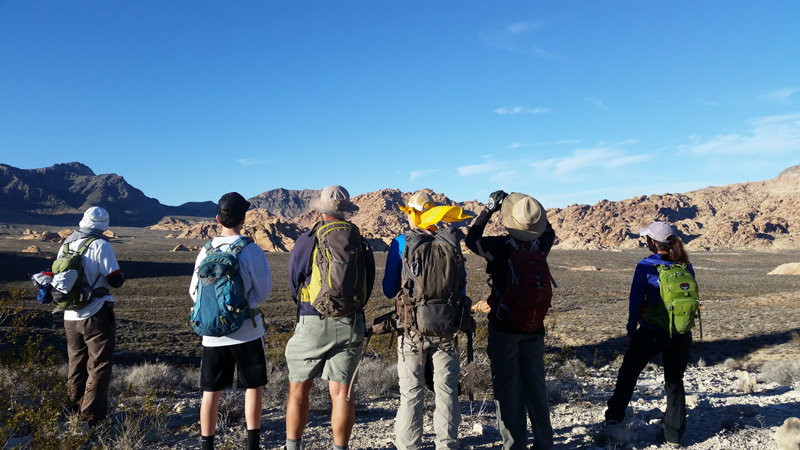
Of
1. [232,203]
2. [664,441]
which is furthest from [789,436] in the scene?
[232,203]

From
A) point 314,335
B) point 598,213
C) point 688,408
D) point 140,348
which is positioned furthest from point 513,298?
point 598,213

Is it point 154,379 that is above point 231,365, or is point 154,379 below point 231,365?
below

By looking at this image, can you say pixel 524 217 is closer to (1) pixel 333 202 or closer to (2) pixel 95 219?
(1) pixel 333 202

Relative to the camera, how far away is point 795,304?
54.9ft

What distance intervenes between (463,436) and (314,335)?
5.19ft

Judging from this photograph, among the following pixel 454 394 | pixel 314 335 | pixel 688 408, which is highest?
pixel 314 335

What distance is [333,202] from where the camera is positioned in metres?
2.90

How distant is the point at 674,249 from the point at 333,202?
2433 mm

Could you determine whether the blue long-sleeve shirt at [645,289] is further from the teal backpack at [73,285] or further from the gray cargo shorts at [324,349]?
the teal backpack at [73,285]

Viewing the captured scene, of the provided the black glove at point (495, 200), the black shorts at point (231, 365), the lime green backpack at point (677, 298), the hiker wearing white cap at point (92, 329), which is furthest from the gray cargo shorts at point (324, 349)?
the lime green backpack at point (677, 298)

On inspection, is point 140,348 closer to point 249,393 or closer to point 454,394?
point 249,393

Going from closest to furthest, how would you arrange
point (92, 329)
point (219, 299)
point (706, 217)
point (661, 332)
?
point (219, 299), point (661, 332), point (92, 329), point (706, 217)

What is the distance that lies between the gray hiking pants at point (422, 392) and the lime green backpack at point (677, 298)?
1.55 metres

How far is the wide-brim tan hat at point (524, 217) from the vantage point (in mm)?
2916
